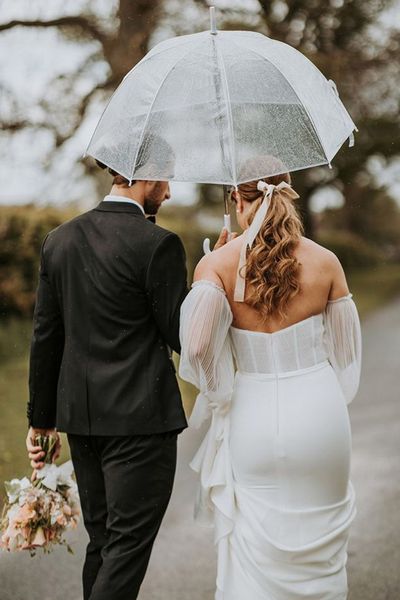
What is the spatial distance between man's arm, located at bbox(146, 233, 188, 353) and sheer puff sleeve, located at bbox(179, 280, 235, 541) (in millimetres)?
44

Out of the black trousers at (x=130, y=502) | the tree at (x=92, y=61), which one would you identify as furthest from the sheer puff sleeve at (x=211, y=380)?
the tree at (x=92, y=61)

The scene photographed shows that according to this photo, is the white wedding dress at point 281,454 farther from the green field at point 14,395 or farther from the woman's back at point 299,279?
the green field at point 14,395

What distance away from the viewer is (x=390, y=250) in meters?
22.5

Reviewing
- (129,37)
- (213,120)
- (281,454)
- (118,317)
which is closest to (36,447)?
(118,317)

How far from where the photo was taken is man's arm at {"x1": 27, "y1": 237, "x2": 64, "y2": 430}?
3344 mm

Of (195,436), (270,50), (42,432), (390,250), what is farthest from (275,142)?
(390,250)

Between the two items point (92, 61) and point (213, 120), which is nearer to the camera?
point (213, 120)

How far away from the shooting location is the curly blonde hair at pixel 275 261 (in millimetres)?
3154

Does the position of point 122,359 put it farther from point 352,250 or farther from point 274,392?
point 352,250

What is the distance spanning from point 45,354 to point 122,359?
0.37 metres

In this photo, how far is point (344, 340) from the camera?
3.45 meters

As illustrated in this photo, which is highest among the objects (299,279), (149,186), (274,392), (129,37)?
(129,37)

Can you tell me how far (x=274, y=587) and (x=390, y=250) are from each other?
19929 millimetres

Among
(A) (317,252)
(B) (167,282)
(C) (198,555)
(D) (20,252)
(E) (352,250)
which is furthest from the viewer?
(E) (352,250)
